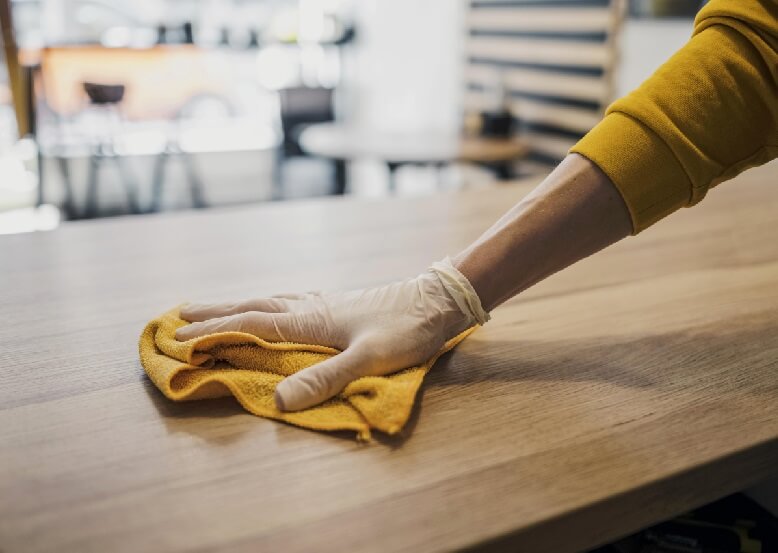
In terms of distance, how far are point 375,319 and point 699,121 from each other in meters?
0.38

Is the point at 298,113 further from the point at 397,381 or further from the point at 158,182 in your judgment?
the point at 397,381

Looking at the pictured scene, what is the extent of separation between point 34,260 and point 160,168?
425 centimetres

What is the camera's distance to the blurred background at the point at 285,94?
12.0 feet

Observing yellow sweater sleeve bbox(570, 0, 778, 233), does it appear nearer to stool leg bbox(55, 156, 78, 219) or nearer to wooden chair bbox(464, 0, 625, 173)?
wooden chair bbox(464, 0, 625, 173)

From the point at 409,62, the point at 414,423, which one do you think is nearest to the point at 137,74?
the point at 409,62

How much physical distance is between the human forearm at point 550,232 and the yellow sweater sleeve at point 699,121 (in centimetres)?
2

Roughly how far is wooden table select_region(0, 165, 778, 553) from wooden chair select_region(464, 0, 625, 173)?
8.92 feet

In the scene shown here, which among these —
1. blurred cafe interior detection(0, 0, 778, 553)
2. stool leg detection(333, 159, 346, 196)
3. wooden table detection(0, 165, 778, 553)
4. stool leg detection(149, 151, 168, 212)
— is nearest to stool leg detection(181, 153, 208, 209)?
stool leg detection(149, 151, 168, 212)

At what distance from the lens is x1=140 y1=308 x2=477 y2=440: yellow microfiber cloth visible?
641 mm

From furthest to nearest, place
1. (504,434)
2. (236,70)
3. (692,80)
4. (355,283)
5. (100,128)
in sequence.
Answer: (236,70) < (100,128) < (355,283) < (692,80) < (504,434)

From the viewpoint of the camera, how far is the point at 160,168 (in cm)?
511

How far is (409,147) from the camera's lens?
135 inches

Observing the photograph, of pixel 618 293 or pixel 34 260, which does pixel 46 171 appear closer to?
pixel 34 260

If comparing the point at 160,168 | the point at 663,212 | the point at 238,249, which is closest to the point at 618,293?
the point at 663,212
